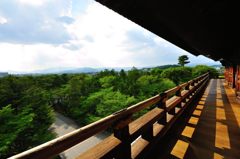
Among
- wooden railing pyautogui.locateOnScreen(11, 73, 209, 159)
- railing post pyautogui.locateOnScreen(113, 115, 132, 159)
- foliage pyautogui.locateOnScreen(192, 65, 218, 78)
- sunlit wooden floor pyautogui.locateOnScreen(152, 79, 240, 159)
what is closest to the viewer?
wooden railing pyautogui.locateOnScreen(11, 73, 209, 159)

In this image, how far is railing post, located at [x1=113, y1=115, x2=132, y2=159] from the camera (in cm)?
175

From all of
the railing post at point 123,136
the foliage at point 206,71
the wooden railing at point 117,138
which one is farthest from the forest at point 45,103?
the railing post at point 123,136

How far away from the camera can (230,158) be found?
249cm

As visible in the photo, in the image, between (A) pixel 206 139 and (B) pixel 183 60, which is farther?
(B) pixel 183 60

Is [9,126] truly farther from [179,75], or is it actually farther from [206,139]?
[179,75]

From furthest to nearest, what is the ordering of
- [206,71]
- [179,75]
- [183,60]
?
[183,60] < [179,75] < [206,71]

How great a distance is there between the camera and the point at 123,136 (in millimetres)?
1808

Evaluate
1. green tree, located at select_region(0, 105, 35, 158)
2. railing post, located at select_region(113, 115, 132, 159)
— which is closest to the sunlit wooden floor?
railing post, located at select_region(113, 115, 132, 159)

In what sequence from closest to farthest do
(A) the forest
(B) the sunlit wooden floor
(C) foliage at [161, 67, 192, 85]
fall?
(B) the sunlit wooden floor < (A) the forest < (C) foliage at [161, 67, 192, 85]

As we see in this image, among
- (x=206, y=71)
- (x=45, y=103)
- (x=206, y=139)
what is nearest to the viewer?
(x=206, y=139)

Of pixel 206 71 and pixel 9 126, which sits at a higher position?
pixel 206 71

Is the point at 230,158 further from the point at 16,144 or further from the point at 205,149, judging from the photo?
the point at 16,144

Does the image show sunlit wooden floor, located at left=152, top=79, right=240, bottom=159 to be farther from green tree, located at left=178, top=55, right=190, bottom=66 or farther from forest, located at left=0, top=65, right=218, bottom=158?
green tree, located at left=178, top=55, right=190, bottom=66

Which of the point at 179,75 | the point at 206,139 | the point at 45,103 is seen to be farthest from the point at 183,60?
the point at 206,139
